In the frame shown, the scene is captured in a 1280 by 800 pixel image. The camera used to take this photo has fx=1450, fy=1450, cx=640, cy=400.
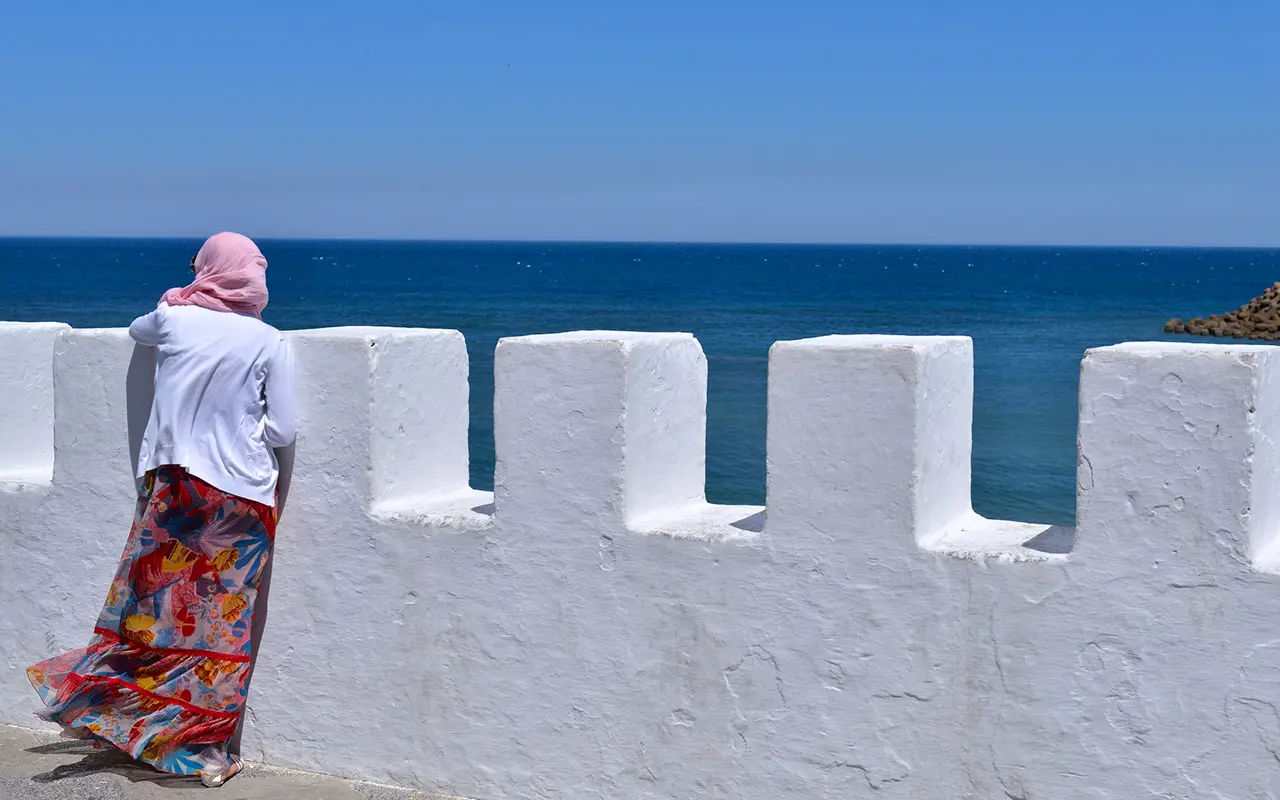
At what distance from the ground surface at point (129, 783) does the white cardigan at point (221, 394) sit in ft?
2.64

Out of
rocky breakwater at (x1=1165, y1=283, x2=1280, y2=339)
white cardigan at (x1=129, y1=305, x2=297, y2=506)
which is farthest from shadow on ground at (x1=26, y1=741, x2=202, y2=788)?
rocky breakwater at (x1=1165, y1=283, x2=1280, y2=339)

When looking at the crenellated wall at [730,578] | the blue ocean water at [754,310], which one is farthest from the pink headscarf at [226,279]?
the blue ocean water at [754,310]

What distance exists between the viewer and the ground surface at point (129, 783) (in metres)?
3.93

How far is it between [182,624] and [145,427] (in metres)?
0.59

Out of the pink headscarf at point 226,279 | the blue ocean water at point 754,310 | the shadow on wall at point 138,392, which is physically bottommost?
the blue ocean water at point 754,310

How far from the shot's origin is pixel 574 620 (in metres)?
3.69

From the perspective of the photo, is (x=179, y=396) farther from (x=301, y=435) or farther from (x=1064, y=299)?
(x=1064, y=299)

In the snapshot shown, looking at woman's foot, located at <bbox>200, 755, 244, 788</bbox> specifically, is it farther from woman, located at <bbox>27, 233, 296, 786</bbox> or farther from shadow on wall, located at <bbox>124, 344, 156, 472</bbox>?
shadow on wall, located at <bbox>124, 344, 156, 472</bbox>

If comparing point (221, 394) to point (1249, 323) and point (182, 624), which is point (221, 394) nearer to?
Result: point (182, 624)

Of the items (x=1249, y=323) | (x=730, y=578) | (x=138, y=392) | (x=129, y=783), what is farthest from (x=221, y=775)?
(x=1249, y=323)

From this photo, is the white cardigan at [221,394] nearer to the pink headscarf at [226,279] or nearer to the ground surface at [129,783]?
the pink headscarf at [226,279]

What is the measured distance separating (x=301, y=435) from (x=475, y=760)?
3.29 ft

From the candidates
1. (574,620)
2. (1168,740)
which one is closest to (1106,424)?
(1168,740)

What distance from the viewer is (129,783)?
13.1 feet
